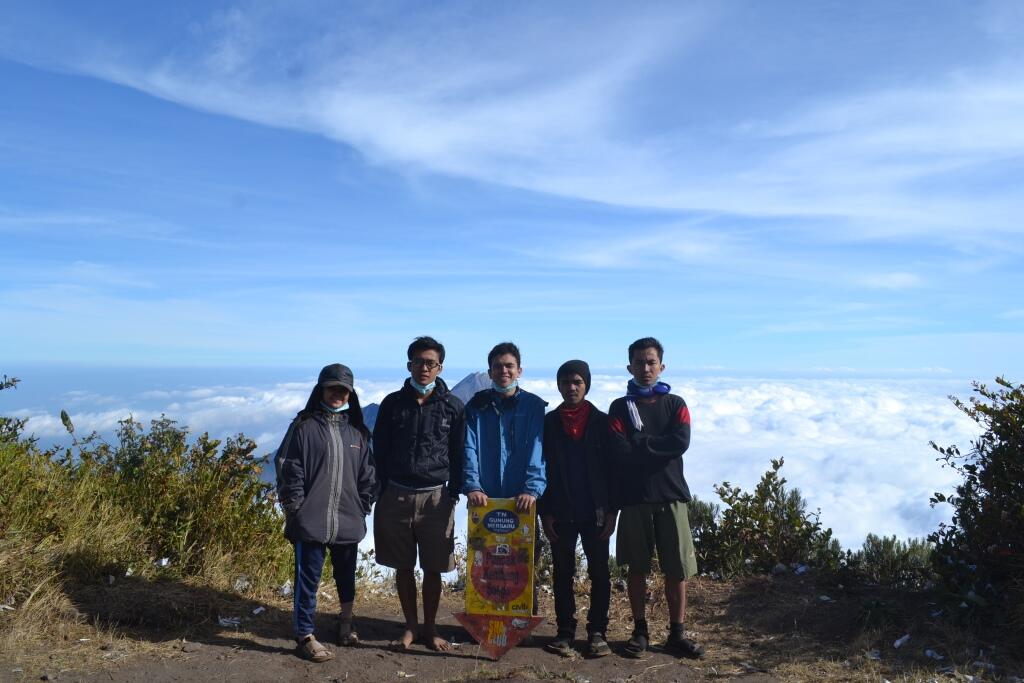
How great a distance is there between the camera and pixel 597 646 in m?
5.45

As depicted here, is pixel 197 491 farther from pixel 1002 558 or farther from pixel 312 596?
pixel 1002 558

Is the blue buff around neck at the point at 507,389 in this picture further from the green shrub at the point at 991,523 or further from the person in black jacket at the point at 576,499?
the green shrub at the point at 991,523

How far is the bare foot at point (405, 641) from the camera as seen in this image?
5.54m

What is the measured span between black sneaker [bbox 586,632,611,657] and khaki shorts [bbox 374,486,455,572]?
1190mm

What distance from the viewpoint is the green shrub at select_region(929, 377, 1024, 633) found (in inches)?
220

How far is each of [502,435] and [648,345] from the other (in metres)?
→ 1.29


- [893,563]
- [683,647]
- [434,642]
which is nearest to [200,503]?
[434,642]

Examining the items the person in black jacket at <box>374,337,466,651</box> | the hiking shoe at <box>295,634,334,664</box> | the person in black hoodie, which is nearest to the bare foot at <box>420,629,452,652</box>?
the person in black jacket at <box>374,337,466,651</box>

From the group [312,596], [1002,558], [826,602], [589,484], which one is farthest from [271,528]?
[1002,558]

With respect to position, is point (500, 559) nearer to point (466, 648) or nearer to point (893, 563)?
point (466, 648)

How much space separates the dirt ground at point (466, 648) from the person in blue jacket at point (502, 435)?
119 centimetres

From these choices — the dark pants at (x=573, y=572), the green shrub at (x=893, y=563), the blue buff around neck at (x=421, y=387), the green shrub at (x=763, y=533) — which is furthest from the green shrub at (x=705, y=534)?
the blue buff around neck at (x=421, y=387)

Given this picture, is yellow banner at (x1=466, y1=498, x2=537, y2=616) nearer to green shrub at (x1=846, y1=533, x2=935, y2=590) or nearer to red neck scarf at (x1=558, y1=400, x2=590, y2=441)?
red neck scarf at (x1=558, y1=400, x2=590, y2=441)

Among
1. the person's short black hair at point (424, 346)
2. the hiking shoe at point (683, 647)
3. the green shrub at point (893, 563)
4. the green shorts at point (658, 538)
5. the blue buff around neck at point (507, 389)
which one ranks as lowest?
the hiking shoe at point (683, 647)
